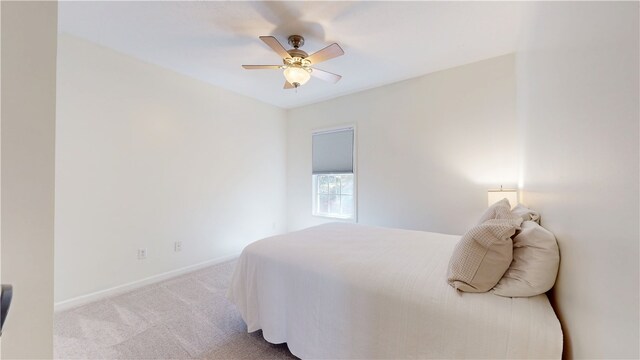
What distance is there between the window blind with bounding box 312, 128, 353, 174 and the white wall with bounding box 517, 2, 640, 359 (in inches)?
110

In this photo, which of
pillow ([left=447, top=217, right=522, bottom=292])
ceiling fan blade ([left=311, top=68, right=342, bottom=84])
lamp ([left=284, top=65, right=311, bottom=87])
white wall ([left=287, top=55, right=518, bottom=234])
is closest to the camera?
pillow ([left=447, top=217, right=522, bottom=292])

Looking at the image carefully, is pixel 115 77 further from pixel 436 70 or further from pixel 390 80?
pixel 436 70

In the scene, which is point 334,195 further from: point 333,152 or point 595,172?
point 595,172

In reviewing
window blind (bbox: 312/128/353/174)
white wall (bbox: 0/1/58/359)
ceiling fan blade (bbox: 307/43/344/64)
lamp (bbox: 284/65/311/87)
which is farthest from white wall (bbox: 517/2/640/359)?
window blind (bbox: 312/128/353/174)

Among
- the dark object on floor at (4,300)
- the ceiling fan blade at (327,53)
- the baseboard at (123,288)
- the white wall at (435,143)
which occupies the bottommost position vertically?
the baseboard at (123,288)

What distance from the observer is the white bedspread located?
1024 millimetres

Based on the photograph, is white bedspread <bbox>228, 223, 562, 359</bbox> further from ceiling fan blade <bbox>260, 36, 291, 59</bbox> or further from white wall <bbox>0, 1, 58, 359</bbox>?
ceiling fan blade <bbox>260, 36, 291, 59</bbox>

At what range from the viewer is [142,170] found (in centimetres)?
277

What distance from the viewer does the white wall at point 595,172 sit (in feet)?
1.68

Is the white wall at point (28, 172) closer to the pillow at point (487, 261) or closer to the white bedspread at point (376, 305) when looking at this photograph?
the white bedspread at point (376, 305)

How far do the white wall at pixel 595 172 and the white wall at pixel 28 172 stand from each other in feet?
Answer: 4.64

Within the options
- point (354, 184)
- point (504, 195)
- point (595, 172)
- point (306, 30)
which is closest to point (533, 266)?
point (595, 172)

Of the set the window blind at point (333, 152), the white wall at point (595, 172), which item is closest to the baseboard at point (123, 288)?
the window blind at point (333, 152)

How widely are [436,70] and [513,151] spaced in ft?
4.22
